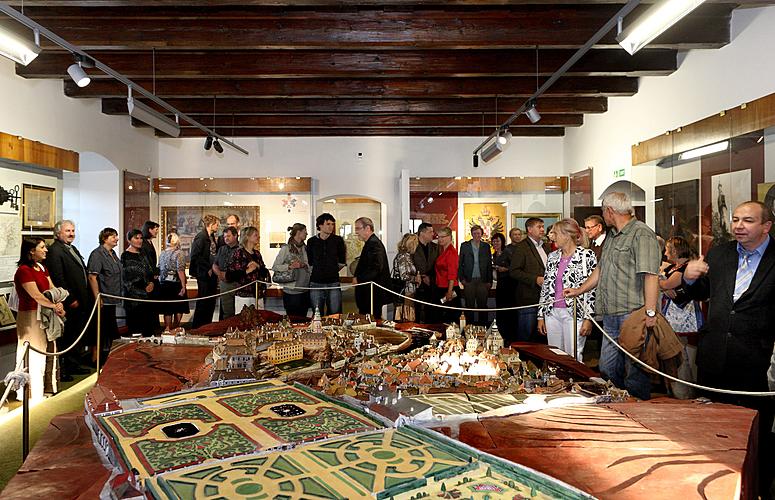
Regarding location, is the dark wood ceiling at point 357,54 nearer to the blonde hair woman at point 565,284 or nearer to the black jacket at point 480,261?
the blonde hair woman at point 565,284

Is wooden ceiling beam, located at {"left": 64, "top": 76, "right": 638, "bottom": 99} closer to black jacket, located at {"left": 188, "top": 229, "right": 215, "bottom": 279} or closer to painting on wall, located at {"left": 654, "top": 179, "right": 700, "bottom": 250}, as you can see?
painting on wall, located at {"left": 654, "top": 179, "right": 700, "bottom": 250}

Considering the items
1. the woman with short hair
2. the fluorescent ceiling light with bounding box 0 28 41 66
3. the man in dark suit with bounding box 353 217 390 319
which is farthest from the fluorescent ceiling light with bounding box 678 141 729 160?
the woman with short hair

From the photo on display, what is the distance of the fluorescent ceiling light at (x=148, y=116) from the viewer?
6316mm

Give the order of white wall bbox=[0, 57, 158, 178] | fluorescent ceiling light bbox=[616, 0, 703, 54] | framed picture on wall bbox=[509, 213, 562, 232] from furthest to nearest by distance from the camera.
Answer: framed picture on wall bbox=[509, 213, 562, 232]
white wall bbox=[0, 57, 158, 178]
fluorescent ceiling light bbox=[616, 0, 703, 54]

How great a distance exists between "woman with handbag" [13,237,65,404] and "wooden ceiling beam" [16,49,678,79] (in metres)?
2.26

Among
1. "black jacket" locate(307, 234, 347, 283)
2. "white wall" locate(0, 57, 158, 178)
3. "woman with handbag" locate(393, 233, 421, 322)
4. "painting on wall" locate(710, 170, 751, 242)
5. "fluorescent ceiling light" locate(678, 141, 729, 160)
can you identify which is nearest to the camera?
"painting on wall" locate(710, 170, 751, 242)

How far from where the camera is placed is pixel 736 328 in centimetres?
380

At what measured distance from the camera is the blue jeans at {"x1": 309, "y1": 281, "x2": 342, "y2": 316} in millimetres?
8125

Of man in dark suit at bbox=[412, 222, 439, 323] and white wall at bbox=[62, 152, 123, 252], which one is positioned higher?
white wall at bbox=[62, 152, 123, 252]

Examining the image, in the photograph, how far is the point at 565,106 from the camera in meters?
8.95

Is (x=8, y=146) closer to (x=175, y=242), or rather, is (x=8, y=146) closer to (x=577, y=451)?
(x=175, y=242)

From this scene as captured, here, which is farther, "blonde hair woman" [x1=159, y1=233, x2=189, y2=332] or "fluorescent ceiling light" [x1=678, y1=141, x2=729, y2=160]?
"blonde hair woman" [x1=159, y1=233, x2=189, y2=332]

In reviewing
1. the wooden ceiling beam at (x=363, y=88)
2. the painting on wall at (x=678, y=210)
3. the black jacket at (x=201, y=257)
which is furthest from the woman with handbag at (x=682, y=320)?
the black jacket at (x=201, y=257)

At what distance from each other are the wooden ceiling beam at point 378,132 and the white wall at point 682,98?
0.70m
